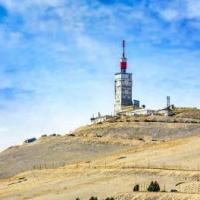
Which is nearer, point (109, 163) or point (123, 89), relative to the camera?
point (109, 163)

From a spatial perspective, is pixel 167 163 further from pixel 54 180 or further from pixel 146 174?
pixel 54 180

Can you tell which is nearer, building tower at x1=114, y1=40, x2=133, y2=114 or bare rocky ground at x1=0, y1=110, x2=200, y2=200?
bare rocky ground at x1=0, y1=110, x2=200, y2=200

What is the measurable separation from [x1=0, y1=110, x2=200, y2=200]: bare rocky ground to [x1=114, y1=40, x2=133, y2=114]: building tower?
74.9 ft

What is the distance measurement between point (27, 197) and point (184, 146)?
24.1 meters

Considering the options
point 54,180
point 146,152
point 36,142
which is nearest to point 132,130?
point 36,142

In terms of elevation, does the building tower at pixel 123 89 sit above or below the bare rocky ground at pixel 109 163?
above

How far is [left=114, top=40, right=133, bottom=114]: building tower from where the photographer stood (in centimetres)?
16125

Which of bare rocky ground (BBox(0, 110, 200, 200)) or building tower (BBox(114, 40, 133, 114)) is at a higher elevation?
building tower (BBox(114, 40, 133, 114))

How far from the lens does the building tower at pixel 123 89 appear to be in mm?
161250

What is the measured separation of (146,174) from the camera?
70.8 m

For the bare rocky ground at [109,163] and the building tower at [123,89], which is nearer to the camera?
the bare rocky ground at [109,163]

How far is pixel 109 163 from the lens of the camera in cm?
8588

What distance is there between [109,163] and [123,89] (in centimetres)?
7700

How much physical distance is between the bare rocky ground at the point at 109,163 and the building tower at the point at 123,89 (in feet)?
74.9
